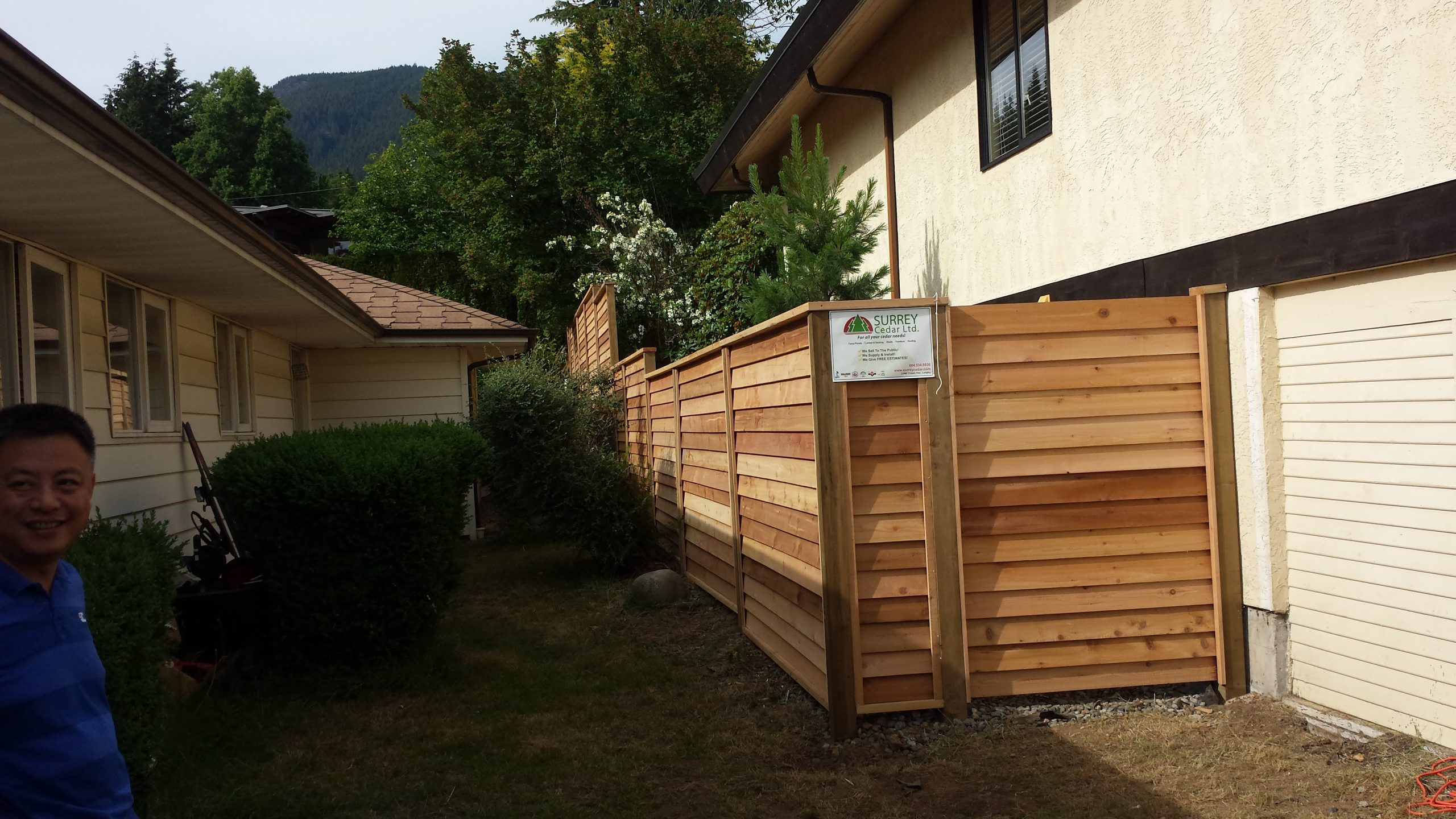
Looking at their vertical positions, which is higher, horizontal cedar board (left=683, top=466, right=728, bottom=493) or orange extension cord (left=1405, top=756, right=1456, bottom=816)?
horizontal cedar board (left=683, top=466, right=728, bottom=493)

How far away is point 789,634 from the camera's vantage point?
6.03 meters

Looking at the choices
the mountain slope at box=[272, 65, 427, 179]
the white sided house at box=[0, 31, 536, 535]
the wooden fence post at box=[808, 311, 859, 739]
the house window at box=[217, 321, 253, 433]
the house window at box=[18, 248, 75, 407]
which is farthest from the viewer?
the mountain slope at box=[272, 65, 427, 179]

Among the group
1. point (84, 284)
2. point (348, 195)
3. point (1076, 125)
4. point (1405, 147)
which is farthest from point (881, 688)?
point (348, 195)

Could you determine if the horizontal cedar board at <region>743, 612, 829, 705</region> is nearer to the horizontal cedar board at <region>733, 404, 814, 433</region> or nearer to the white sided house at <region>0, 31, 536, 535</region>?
the horizontal cedar board at <region>733, 404, 814, 433</region>

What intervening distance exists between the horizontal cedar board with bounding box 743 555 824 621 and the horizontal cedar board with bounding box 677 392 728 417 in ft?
3.88

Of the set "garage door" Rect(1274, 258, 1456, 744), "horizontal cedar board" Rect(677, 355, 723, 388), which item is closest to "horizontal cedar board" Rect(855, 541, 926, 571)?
"garage door" Rect(1274, 258, 1456, 744)

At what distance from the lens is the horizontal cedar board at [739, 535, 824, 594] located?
5367mm

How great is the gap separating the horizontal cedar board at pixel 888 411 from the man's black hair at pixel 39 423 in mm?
3700

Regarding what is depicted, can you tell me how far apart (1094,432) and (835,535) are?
1.49 m

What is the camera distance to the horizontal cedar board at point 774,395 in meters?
5.41

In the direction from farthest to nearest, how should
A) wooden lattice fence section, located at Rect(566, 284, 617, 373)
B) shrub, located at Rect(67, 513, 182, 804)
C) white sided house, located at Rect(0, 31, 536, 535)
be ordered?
wooden lattice fence section, located at Rect(566, 284, 617, 373), white sided house, located at Rect(0, 31, 536, 535), shrub, located at Rect(67, 513, 182, 804)

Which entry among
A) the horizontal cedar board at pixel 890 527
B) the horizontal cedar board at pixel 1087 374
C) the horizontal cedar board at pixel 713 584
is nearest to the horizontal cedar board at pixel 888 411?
the horizontal cedar board at pixel 1087 374

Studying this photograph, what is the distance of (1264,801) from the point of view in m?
4.05

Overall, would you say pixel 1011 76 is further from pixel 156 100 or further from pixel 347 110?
pixel 347 110
